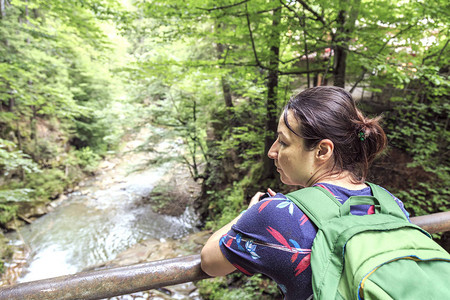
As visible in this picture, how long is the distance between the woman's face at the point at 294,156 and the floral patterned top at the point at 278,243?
0.70 ft

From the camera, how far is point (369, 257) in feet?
2.12

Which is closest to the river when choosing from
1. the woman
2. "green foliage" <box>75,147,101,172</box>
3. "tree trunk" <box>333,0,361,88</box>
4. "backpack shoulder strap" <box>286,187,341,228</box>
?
"green foliage" <box>75,147,101,172</box>

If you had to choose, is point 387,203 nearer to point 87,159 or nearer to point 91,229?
point 91,229

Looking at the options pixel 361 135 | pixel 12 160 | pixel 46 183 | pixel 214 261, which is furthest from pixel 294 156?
pixel 46 183

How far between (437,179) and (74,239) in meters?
10.2

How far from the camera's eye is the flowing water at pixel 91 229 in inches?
279

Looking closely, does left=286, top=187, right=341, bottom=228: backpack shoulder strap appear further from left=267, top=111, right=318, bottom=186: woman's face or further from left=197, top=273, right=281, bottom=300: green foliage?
left=197, top=273, right=281, bottom=300: green foliage

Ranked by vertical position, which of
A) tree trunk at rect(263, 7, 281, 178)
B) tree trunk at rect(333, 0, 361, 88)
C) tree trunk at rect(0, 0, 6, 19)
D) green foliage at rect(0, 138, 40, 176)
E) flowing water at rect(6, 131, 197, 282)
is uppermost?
tree trunk at rect(0, 0, 6, 19)

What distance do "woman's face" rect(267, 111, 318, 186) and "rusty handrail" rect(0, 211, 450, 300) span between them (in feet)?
1.79

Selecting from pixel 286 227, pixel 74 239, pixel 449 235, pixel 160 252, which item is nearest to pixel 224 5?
pixel 286 227

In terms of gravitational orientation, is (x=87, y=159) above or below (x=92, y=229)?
above

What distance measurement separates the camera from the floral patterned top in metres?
0.75

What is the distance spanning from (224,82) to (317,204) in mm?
7206

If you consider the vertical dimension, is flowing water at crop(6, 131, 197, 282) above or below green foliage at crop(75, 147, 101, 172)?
below
